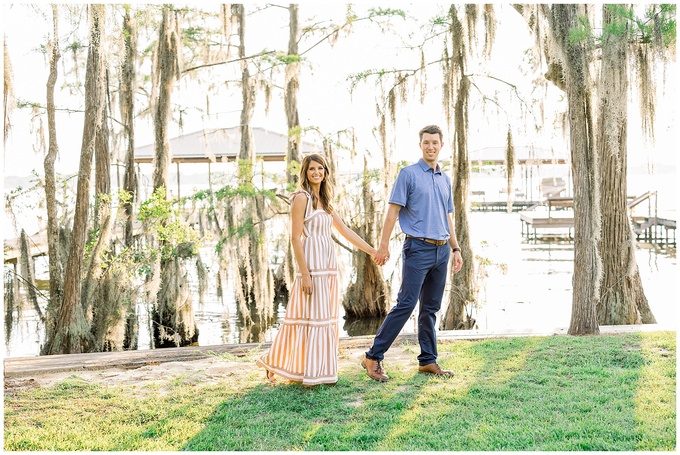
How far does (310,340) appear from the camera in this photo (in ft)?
14.1

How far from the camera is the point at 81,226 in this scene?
7789 mm

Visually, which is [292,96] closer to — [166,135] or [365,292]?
[166,135]

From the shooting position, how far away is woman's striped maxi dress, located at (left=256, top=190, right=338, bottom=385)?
14.1 ft

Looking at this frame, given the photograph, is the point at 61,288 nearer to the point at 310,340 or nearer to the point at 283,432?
the point at 310,340

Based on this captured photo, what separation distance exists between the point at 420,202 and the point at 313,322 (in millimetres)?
1036

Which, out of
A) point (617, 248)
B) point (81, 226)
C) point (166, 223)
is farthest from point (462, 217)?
point (81, 226)

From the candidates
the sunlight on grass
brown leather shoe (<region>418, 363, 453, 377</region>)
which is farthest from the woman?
the sunlight on grass

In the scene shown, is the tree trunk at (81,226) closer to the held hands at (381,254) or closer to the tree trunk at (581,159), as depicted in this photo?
the held hands at (381,254)

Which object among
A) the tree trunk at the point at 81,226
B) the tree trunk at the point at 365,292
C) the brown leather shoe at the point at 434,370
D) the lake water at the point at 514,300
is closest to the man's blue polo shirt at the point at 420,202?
the brown leather shoe at the point at 434,370

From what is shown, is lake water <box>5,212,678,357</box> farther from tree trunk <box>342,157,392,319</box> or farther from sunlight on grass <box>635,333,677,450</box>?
sunlight on grass <box>635,333,677,450</box>

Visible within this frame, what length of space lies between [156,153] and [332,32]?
4.49 m

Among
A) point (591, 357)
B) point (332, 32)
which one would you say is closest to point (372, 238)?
point (332, 32)

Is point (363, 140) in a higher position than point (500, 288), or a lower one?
higher

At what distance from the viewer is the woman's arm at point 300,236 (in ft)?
14.2
